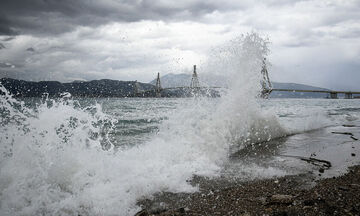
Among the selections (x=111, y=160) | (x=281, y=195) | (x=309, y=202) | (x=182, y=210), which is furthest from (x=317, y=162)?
(x=111, y=160)

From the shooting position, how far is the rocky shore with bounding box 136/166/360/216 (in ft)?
9.86

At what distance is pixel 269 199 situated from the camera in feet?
11.3

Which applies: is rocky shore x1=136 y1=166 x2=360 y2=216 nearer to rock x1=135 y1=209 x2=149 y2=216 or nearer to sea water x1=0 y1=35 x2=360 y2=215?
rock x1=135 y1=209 x2=149 y2=216

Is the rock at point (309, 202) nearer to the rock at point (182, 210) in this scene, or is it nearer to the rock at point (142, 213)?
the rock at point (182, 210)

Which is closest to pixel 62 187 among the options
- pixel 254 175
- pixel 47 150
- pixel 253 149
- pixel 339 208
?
pixel 47 150

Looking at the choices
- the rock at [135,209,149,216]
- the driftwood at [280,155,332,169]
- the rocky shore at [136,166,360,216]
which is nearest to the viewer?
the rocky shore at [136,166,360,216]

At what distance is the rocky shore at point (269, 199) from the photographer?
3.00 m

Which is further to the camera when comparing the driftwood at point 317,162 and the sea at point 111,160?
the driftwood at point 317,162

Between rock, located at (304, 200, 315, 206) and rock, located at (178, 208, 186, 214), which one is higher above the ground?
rock, located at (304, 200, 315, 206)

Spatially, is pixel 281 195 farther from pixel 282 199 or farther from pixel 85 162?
pixel 85 162

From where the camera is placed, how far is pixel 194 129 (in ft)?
24.9

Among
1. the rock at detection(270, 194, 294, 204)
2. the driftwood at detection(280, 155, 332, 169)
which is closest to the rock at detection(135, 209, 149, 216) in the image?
the rock at detection(270, 194, 294, 204)

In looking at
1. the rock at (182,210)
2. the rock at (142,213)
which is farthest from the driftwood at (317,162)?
the rock at (142,213)

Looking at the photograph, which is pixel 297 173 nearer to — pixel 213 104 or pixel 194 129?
pixel 194 129
